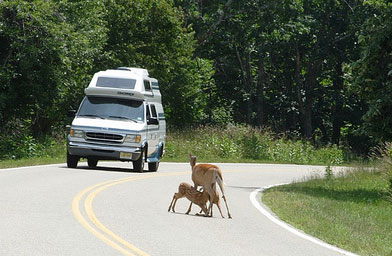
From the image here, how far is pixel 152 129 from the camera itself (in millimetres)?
25484

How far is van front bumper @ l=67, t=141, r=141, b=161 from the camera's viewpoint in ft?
77.4

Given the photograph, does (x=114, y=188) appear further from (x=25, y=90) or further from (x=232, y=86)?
(x=232, y=86)

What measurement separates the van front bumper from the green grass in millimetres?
4435

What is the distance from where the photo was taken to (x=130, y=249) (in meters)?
10.3

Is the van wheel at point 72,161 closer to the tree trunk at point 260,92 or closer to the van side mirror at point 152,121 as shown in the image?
the van side mirror at point 152,121

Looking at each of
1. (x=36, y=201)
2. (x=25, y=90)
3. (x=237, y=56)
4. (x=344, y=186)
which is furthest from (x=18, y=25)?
(x=237, y=56)

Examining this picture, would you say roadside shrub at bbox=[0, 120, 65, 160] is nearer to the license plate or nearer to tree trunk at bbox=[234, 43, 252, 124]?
the license plate

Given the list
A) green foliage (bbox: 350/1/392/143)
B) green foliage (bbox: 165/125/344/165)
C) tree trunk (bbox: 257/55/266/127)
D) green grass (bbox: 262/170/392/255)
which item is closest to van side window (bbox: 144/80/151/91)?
green grass (bbox: 262/170/392/255)

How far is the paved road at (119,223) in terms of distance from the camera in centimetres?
1055

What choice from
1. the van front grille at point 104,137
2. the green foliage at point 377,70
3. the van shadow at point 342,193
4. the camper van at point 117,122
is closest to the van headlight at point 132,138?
the camper van at point 117,122

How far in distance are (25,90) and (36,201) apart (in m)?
17.7

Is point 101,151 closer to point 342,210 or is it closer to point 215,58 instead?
point 342,210

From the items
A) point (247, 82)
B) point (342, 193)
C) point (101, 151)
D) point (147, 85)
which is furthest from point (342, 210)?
point (247, 82)

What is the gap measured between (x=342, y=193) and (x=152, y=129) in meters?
6.58
